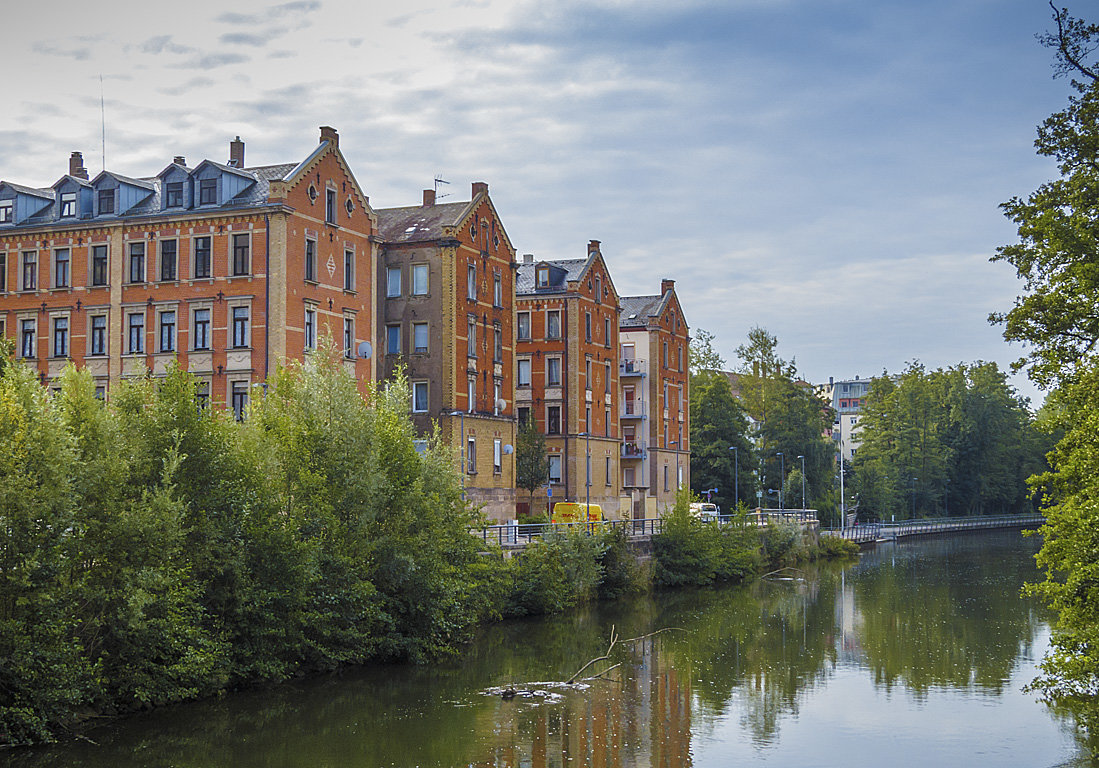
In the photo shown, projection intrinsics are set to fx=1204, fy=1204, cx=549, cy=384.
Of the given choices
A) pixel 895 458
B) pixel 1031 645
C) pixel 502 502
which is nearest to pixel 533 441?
pixel 502 502

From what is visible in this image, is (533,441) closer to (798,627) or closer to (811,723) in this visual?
(798,627)

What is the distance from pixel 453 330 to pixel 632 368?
90.1 ft

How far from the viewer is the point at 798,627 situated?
43.6 meters

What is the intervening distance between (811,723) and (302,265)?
1108 inches

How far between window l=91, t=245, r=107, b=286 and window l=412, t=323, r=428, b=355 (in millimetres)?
Result: 13815

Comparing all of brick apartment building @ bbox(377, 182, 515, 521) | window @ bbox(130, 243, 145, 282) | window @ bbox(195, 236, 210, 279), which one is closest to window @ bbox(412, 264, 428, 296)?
brick apartment building @ bbox(377, 182, 515, 521)

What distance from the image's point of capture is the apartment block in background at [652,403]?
79875 mm

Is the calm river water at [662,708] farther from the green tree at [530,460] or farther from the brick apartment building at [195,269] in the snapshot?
the green tree at [530,460]

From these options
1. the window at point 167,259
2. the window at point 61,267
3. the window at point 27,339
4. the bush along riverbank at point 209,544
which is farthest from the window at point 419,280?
the bush along riverbank at point 209,544

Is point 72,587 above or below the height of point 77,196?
below

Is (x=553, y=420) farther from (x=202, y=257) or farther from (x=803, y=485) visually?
(x=803, y=485)

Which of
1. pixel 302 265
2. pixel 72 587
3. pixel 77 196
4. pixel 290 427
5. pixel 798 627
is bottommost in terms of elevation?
pixel 798 627

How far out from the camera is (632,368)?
8081 centimetres

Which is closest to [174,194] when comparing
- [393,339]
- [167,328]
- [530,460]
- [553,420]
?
[167,328]
